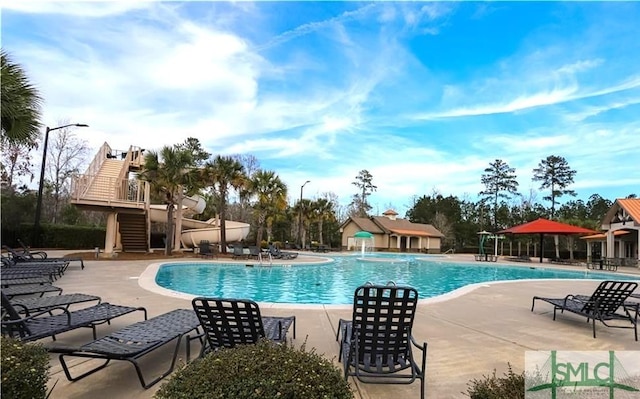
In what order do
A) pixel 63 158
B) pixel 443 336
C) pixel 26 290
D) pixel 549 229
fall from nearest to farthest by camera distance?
pixel 443 336 < pixel 26 290 < pixel 549 229 < pixel 63 158

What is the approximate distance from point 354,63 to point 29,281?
12.4 m

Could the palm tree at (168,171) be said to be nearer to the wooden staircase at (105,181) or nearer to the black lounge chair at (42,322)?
the wooden staircase at (105,181)

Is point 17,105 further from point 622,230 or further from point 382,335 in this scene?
point 622,230

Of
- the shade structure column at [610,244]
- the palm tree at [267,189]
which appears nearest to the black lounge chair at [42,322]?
the palm tree at [267,189]

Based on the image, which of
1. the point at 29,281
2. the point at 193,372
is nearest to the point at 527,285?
the point at 193,372

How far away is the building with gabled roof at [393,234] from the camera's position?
44.3 m

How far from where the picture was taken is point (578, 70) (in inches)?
552

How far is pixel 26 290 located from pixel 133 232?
17.5 metres

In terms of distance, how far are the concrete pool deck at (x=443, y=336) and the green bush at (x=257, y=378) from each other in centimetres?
141

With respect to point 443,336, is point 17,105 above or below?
above

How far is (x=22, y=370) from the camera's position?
7.61 ft

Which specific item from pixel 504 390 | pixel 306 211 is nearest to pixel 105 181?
pixel 504 390

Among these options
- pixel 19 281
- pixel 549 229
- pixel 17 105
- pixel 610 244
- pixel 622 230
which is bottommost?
pixel 19 281

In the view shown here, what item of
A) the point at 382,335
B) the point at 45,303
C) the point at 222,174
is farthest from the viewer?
the point at 222,174
